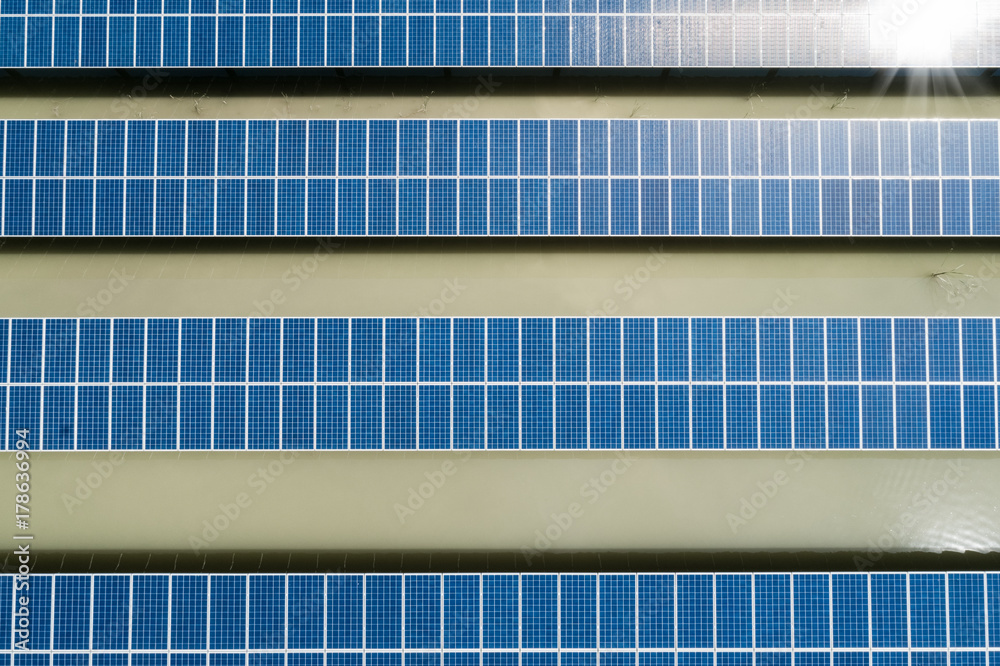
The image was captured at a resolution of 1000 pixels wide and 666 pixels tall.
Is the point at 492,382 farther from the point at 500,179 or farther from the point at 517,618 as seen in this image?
the point at 517,618

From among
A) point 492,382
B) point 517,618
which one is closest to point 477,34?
point 492,382

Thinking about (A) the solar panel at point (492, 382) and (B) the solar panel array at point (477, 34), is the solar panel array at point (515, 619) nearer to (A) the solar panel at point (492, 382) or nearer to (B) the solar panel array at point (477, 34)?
(A) the solar panel at point (492, 382)

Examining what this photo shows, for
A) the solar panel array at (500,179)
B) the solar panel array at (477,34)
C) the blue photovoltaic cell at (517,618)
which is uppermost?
the solar panel array at (477,34)

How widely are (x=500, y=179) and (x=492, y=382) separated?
3.42 m

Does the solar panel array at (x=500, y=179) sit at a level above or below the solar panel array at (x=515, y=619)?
above

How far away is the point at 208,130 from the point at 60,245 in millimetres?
3388

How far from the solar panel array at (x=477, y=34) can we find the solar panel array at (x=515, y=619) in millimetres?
8510

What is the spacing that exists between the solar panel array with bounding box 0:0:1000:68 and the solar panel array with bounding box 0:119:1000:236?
1106 millimetres

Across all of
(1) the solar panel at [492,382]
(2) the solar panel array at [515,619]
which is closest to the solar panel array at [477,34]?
(1) the solar panel at [492,382]

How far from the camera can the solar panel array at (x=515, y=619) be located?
8.22 meters

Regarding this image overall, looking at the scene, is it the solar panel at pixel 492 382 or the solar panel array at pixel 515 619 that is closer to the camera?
the solar panel array at pixel 515 619

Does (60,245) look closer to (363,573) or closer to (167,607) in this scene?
(167,607)

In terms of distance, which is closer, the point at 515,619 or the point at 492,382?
the point at 515,619

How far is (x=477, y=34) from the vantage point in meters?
8.88
